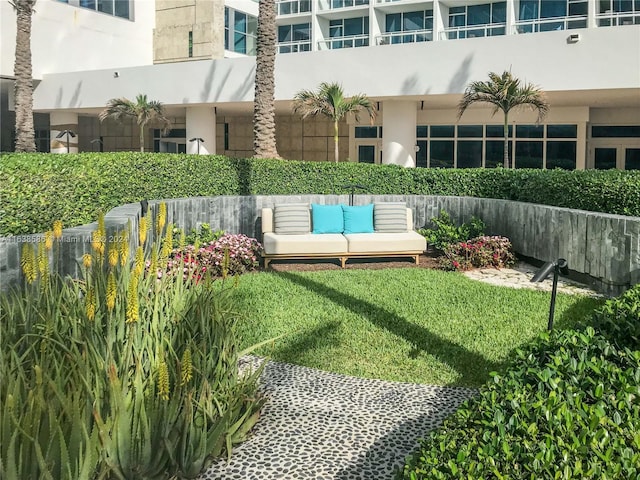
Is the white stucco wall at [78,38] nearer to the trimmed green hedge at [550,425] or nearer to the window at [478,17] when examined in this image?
the window at [478,17]

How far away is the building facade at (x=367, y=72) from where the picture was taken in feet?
61.2

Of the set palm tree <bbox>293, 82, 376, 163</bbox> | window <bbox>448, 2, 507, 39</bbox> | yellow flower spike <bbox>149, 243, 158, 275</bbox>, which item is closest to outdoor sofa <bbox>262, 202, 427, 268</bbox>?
yellow flower spike <bbox>149, 243, 158, 275</bbox>

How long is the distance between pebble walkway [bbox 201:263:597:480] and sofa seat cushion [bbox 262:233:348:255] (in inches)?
217

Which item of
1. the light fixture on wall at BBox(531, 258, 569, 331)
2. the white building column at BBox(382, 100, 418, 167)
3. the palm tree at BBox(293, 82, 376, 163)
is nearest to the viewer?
the light fixture on wall at BBox(531, 258, 569, 331)

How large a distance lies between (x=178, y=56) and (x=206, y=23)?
8.13 ft

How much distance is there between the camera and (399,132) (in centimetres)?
2209

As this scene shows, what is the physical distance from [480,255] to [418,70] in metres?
10.0

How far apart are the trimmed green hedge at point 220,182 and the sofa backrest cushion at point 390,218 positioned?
2044 mm

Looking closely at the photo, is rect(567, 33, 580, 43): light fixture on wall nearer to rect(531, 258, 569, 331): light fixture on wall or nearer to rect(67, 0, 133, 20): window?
rect(531, 258, 569, 331): light fixture on wall

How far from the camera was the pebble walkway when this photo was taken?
3.84 meters

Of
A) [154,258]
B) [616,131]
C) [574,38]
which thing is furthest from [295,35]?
[154,258]

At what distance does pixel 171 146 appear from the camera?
35125 mm

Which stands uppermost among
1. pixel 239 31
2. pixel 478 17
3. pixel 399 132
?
pixel 239 31

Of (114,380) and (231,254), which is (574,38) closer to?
(231,254)
